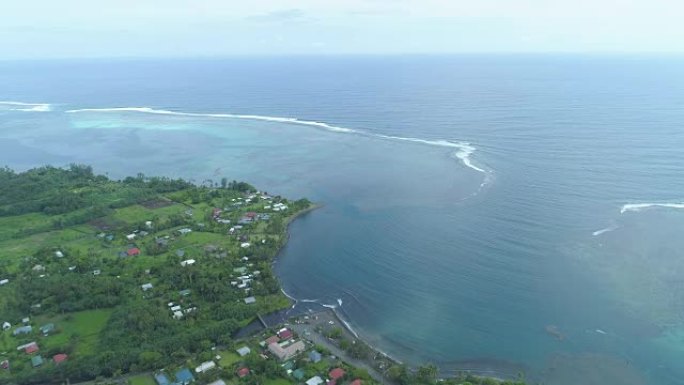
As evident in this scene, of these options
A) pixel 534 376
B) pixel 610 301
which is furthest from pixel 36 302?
pixel 610 301

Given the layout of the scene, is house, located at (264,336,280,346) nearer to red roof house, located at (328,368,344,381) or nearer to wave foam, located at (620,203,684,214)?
red roof house, located at (328,368,344,381)

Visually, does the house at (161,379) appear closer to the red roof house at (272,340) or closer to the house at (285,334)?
the red roof house at (272,340)

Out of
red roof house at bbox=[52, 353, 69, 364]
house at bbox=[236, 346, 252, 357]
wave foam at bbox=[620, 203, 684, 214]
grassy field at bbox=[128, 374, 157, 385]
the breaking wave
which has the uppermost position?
the breaking wave

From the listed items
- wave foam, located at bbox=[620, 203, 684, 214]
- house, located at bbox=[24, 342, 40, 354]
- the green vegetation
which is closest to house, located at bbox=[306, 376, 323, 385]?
the green vegetation

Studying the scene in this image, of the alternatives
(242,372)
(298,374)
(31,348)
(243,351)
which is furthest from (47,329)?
(298,374)

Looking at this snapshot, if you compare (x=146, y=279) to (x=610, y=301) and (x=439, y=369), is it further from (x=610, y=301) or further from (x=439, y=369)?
(x=610, y=301)

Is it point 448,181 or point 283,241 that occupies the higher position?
point 448,181
